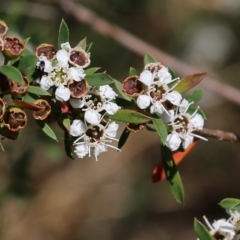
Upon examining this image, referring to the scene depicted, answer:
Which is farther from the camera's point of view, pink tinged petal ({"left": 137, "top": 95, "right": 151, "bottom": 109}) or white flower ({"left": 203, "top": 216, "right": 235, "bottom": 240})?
white flower ({"left": 203, "top": 216, "right": 235, "bottom": 240})

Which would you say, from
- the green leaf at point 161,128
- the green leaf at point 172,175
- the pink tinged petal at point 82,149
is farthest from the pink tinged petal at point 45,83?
the green leaf at point 172,175

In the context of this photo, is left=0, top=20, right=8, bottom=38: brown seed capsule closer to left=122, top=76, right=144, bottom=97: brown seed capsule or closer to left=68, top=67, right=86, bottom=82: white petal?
left=68, top=67, right=86, bottom=82: white petal

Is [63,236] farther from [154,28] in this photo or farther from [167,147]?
[167,147]

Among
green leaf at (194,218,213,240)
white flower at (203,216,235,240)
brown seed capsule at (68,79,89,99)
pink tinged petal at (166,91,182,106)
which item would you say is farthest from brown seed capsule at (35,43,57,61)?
white flower at (203,216,235,240)

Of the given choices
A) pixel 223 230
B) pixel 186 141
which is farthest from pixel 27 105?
pixel 223 230

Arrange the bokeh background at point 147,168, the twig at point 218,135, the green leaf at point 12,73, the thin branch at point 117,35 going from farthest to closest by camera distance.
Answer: the bokeh background at point 147,168 < the thin branch at point 117,35 < the twig at point 218,135 < the green leaf at point 12,73

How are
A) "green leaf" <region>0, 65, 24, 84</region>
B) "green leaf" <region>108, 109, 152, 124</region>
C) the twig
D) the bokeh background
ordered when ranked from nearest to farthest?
"green leaf" <region>0, 65, 24, 84</region>, "green leaf" <region>108, 109, 152, 124</region>, the twig, the bokeh background

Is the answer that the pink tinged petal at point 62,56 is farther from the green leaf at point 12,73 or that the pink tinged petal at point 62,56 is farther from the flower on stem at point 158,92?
the flower on stem at point 158,92
